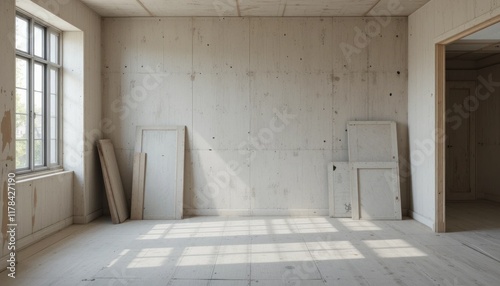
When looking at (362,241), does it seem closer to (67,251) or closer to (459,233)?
(459,233)

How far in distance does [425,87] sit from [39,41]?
17.1 feet

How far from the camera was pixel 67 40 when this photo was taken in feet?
18.8

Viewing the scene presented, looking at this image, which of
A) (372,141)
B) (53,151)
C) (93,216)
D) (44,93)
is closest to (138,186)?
(93,216)

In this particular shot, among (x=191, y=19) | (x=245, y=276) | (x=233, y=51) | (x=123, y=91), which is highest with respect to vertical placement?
(x=191, y=19)

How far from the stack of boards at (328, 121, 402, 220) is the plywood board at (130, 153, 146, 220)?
284cm

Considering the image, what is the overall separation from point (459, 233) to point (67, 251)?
475 cm

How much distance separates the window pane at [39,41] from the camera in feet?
17.0

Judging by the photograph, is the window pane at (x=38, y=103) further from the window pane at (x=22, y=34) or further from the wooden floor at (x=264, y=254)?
the wooden floor at (x=264, y=254)

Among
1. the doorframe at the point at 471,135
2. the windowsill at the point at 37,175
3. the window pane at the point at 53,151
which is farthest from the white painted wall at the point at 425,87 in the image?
the window pane at the point at 53,151

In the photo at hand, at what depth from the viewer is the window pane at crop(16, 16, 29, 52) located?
4.76m

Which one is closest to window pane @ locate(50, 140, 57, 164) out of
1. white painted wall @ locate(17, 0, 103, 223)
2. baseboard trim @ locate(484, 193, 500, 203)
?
white painted wall @ locate(17, 0, 103, 223)

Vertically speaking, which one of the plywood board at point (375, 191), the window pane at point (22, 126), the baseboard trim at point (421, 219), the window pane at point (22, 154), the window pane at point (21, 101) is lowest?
the baseboard trim at point (421, 219)

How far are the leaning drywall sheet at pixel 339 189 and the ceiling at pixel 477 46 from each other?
262cm

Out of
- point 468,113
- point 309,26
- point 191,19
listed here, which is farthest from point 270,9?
point 468,113
